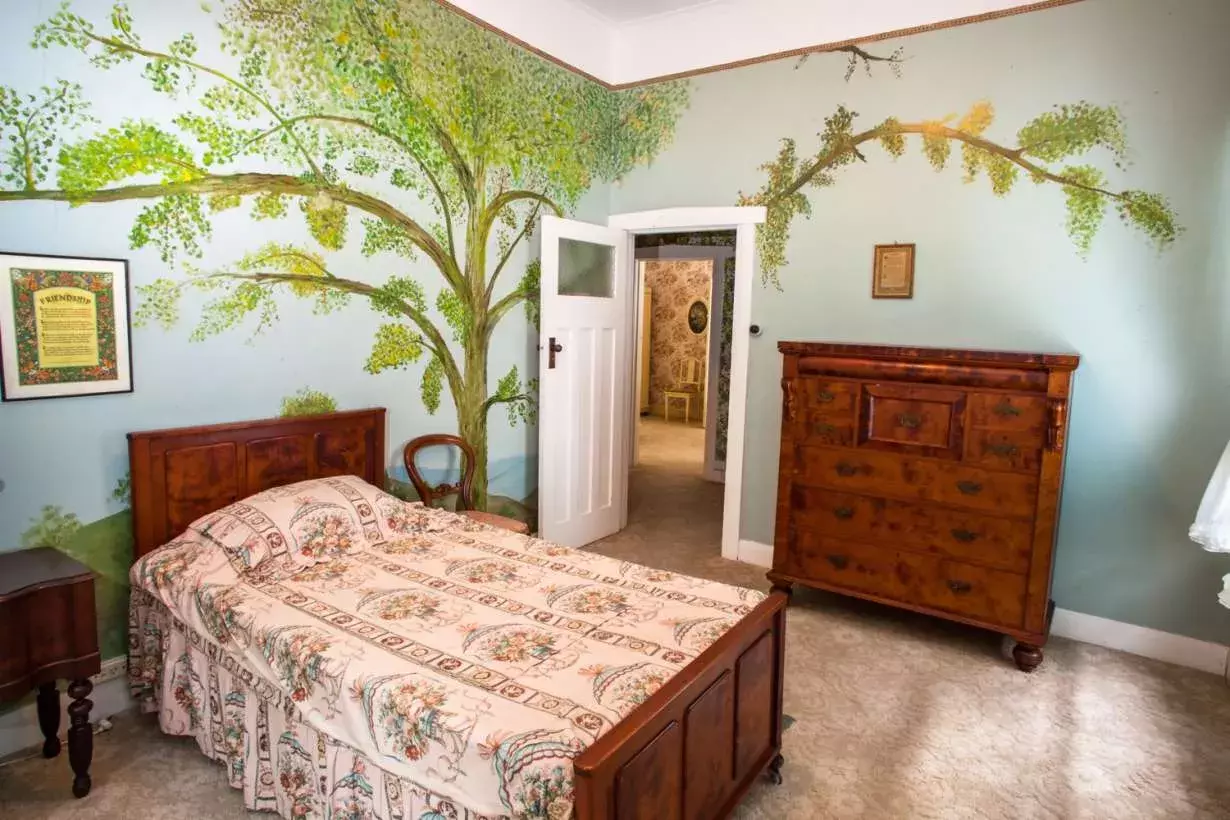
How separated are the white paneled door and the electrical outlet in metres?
2.02

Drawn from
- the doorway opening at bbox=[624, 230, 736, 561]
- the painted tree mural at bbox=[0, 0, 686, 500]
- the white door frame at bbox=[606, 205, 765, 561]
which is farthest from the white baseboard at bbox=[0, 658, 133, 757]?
the white door frame at bbox=[606, 205, 765, 561]

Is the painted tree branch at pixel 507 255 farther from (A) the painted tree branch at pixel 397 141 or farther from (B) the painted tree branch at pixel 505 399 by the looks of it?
(B) the painted tree branch at pixel 505 399

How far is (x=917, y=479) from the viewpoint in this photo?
10.3 ft

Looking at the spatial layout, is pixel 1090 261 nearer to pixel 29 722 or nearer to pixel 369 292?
pixel 369 292

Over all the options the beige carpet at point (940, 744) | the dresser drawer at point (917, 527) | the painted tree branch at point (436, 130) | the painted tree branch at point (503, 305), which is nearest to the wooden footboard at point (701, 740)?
the beige carpet at point (940, 744)

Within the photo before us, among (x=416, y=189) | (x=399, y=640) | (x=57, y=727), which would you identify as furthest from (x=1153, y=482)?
(x=57, y=727)

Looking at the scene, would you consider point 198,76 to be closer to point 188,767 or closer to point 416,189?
point 416,189

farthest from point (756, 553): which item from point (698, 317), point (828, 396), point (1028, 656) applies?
point (698, 317)

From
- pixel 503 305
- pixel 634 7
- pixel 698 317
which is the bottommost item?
pixel 503 305

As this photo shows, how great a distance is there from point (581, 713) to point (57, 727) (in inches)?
72.5

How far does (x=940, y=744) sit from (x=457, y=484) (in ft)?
7.95

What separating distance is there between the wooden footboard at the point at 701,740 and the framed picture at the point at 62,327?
210cm

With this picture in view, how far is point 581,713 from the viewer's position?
160 cm

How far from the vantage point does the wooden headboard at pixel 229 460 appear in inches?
98.8
